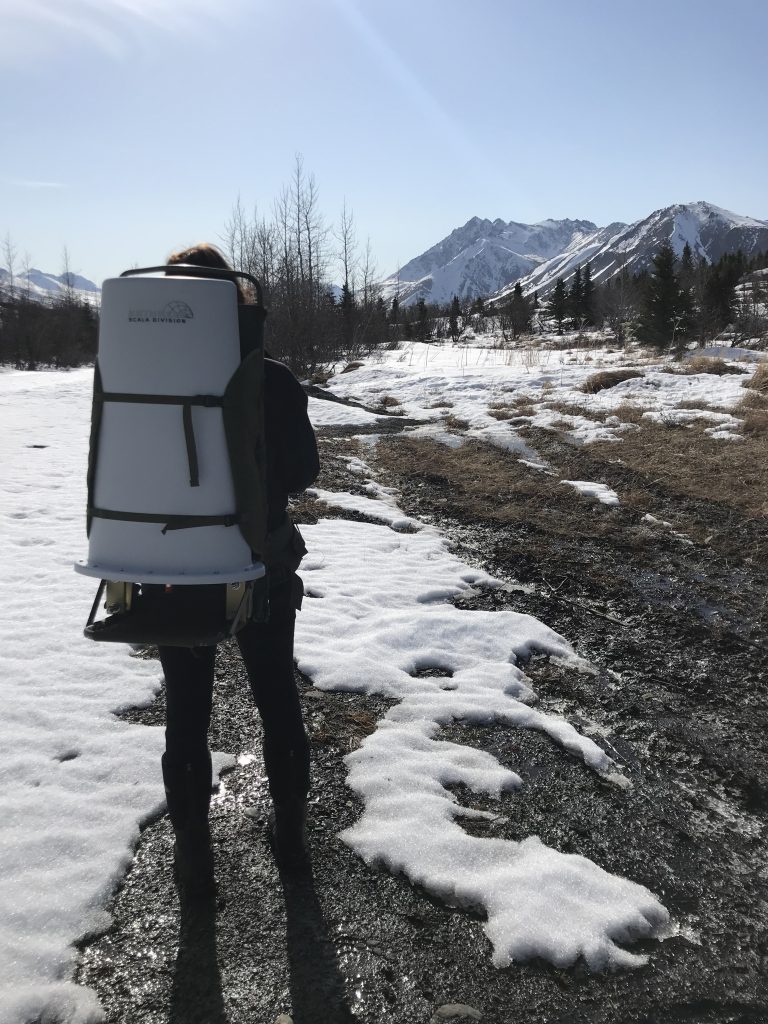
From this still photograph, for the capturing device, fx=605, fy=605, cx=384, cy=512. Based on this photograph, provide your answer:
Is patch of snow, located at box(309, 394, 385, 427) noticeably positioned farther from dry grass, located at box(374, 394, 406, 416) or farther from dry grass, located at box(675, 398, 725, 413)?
dry grass, located at box(675, 398, 725, 413)

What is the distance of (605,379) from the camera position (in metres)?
14.4

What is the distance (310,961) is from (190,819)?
56 cm

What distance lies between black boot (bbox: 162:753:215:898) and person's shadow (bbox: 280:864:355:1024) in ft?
0.94

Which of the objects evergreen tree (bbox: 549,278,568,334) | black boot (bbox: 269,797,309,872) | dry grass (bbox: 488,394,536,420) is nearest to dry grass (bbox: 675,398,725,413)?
dry grass (bbox: 488,394,536,420)

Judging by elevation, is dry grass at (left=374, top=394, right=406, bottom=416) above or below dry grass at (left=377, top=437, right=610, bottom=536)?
above

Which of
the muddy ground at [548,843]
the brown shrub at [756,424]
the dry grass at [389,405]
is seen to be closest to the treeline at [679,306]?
the dry grass at [389,405]

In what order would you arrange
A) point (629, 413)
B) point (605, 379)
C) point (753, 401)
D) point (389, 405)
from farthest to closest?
point (389, 405)
point (605, 379)
point (629, 413)
point (753, 401)

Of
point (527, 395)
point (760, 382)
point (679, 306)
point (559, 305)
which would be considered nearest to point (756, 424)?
point (760, 382)

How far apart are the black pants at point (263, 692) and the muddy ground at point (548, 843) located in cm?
43

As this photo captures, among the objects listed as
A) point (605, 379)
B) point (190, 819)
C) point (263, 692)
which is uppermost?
point (605, 379)

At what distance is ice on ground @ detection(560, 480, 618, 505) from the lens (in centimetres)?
702

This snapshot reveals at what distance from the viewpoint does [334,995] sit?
171cm

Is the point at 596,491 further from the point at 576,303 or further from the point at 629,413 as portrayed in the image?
the point at 576,303

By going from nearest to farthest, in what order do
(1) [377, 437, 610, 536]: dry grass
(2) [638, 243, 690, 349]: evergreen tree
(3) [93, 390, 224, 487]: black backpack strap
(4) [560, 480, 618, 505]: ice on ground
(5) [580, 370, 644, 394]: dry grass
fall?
(3) [93, 390, 224, 487]: black backpack strap → (1) [377, 437, 610, 536]: dry grass → (4) [560, 480, 618, 505]: ice on ground → (5) [580, 370, 644, 394]: dry grass → (2) [638, 243, 690, 349]: evergreen tree
